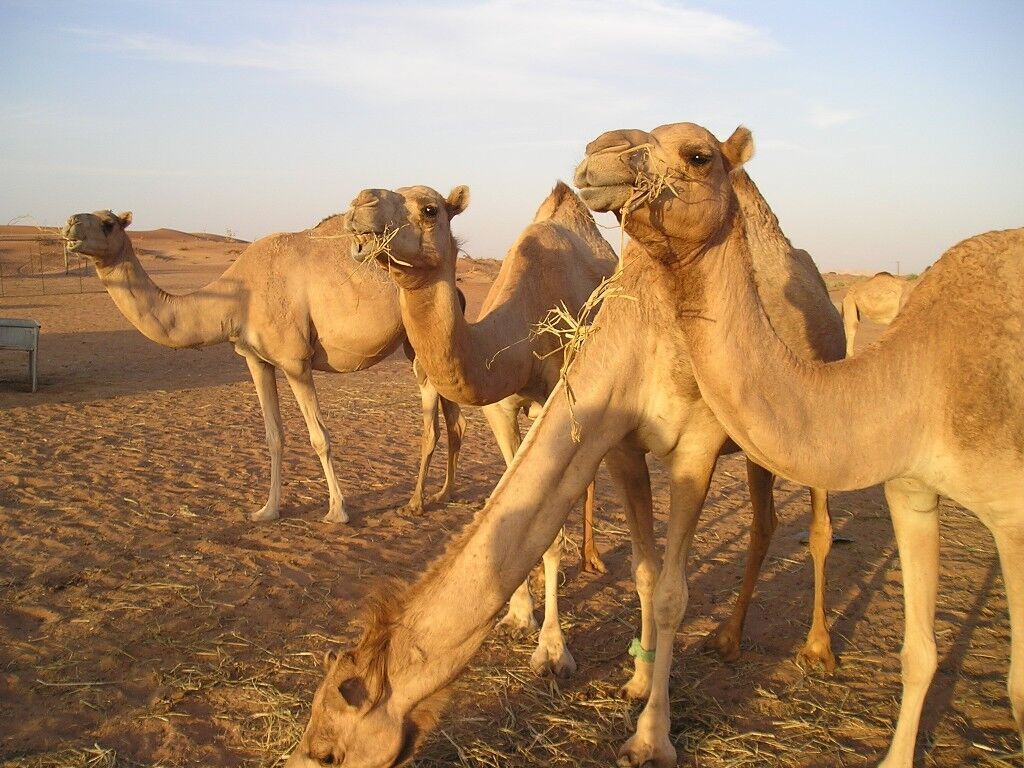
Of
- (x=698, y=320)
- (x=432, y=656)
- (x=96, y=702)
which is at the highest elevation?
(x=698, y=320)

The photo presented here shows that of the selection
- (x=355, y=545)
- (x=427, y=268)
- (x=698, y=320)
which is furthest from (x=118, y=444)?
(x=698, y=320)

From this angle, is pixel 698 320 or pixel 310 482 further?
pixel 310 482

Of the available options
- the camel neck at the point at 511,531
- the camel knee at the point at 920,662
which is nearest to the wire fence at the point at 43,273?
the camel neck at the point at 511,531

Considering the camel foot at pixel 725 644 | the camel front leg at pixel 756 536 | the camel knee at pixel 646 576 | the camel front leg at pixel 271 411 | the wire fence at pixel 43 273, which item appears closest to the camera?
the camel knee at pixel 646 576

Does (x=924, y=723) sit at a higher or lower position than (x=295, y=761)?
lower

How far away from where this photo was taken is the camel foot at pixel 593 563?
6.32 m

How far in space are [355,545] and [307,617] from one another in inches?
56.4

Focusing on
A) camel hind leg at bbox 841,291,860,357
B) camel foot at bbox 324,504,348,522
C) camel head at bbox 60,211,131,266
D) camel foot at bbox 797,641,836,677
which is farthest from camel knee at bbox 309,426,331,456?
camel hind leg at bbox 841,291,860,357

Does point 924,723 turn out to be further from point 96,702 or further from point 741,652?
point 96,702

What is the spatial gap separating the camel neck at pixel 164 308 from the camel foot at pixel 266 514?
1646 mm

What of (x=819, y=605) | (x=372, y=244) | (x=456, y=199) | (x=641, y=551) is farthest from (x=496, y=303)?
(x=819, y=605)

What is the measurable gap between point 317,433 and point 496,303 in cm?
310

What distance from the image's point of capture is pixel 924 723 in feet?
13.6

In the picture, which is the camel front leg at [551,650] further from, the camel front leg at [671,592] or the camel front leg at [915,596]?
the camel front leg at [915,596]
